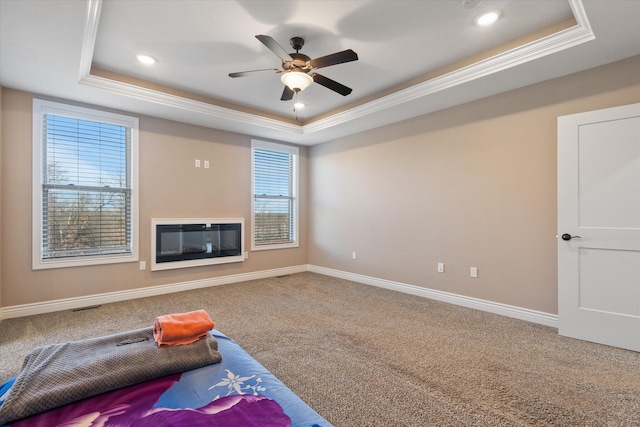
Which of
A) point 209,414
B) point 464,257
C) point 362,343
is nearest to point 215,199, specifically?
point 362,343

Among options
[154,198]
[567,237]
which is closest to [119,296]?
[154,198]

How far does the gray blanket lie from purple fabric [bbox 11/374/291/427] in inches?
1.6

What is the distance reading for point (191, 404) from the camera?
1.19m

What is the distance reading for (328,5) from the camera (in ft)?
8.02

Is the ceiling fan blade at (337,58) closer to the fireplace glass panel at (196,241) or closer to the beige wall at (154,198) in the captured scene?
the beige wall at (154,198)

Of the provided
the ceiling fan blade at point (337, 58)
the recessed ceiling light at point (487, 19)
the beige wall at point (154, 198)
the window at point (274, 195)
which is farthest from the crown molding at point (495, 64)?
the beige wall at point (154, 198)

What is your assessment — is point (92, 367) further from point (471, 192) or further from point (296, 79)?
point (471, 192)

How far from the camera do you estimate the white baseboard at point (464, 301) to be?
324 centimetres

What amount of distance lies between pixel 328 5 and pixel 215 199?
341cm

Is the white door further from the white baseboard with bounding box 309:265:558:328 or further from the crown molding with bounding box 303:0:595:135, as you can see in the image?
the crown molding with bounding box 303:0:595:135

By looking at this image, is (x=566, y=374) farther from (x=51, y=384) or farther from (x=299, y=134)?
(x=299, y=134)

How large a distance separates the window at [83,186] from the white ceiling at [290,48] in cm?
31

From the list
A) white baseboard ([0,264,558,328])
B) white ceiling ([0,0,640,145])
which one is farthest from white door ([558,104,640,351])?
white ceiling ([0,0,640,145])

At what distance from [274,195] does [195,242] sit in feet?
5.51
